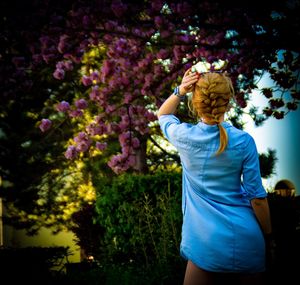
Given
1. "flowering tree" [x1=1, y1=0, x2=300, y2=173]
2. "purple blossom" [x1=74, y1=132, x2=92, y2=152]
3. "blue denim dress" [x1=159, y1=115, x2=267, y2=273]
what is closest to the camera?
"blue denim dress" [x1=159, y1=115, x2=267, y2=273]

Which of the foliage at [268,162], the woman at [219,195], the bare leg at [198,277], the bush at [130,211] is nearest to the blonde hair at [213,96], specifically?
the woman at [219,195]

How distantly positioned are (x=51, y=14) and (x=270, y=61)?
3.08 meters

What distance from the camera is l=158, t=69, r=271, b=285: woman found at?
8.51 feet

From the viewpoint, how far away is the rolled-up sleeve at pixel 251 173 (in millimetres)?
2615

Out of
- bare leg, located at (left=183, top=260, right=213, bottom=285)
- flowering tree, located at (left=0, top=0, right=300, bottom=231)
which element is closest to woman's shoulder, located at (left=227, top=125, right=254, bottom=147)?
bare leg, located at (left=183, top=260, right=213, bottom=285)

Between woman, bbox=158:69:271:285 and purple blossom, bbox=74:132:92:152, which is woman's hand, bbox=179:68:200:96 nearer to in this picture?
woman, bbox=158:69:271:285

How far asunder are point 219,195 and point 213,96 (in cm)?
50

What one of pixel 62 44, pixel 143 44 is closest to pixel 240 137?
pixel 143 44

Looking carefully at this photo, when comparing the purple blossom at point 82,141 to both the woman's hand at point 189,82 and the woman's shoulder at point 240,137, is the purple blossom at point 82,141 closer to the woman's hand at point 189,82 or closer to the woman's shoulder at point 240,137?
the woman's hand at point 189,82

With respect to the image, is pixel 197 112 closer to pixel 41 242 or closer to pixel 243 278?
pixel 243 278

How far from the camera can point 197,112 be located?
2793 mm

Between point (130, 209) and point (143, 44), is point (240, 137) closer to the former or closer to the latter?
point (130, 209)

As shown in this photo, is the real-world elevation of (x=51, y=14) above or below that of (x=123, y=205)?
above

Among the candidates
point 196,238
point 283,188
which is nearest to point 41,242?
point 283,188
